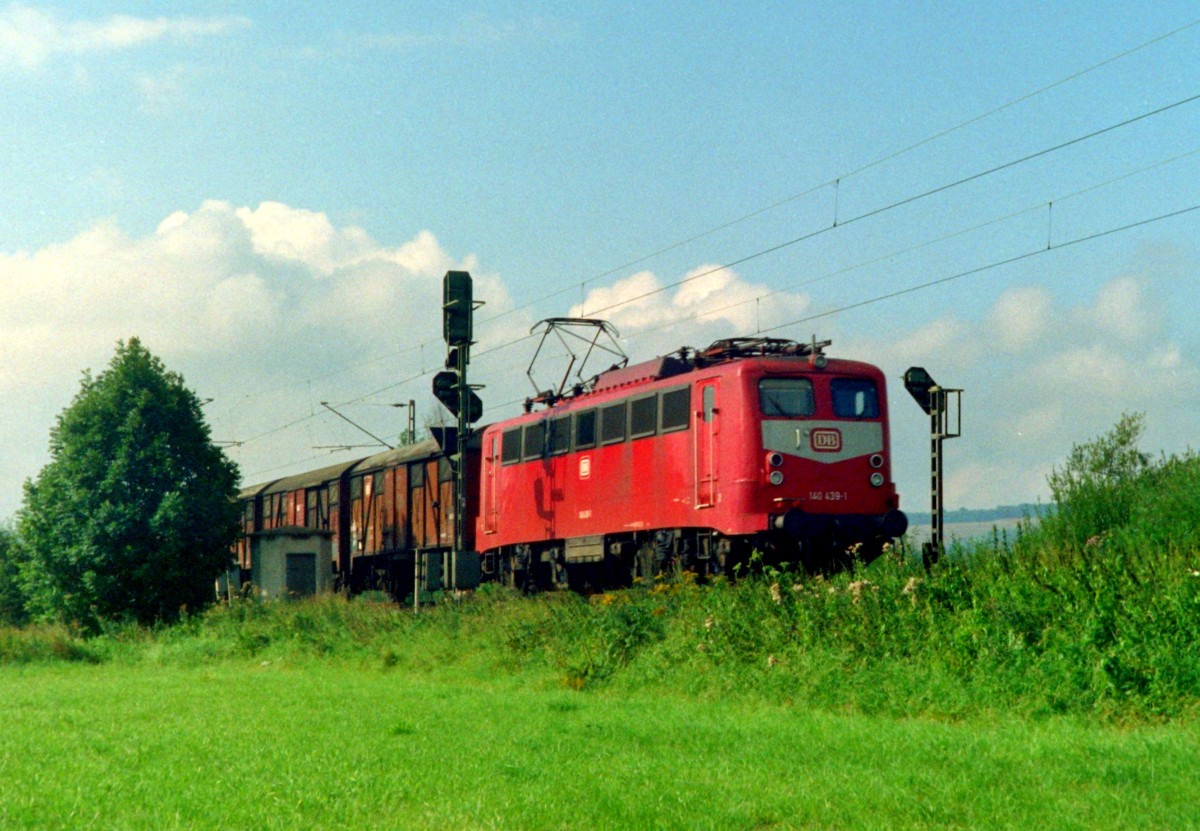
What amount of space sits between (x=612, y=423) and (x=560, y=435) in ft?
6.80

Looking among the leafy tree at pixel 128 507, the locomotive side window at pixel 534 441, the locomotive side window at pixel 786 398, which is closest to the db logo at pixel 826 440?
the locomotive side window at pixel 786 398

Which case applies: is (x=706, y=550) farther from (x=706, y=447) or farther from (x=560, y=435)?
(x=560, y=435)

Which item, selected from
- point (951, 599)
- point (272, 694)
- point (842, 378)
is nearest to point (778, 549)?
point (842, 378)

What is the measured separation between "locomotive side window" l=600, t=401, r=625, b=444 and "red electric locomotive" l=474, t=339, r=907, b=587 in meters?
0.03

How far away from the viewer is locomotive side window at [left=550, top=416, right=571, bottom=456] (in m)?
24.0

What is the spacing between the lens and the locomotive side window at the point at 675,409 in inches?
809

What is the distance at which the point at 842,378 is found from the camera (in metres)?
20.3

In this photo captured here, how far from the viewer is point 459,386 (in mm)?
25141

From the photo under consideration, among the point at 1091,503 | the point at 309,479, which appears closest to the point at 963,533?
the point at 1091,503

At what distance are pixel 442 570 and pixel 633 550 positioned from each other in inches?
168

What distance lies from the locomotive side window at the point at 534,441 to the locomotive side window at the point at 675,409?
4.44m

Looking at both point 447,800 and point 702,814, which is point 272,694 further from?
→ point 702,814

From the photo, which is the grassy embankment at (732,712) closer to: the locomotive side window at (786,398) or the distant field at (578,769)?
the distant field at (578,769)

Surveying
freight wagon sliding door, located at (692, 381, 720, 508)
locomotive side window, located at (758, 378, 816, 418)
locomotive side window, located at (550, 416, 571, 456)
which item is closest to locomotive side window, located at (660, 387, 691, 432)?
freight wagon sliding door, located at (692, 381, 720, 508)
